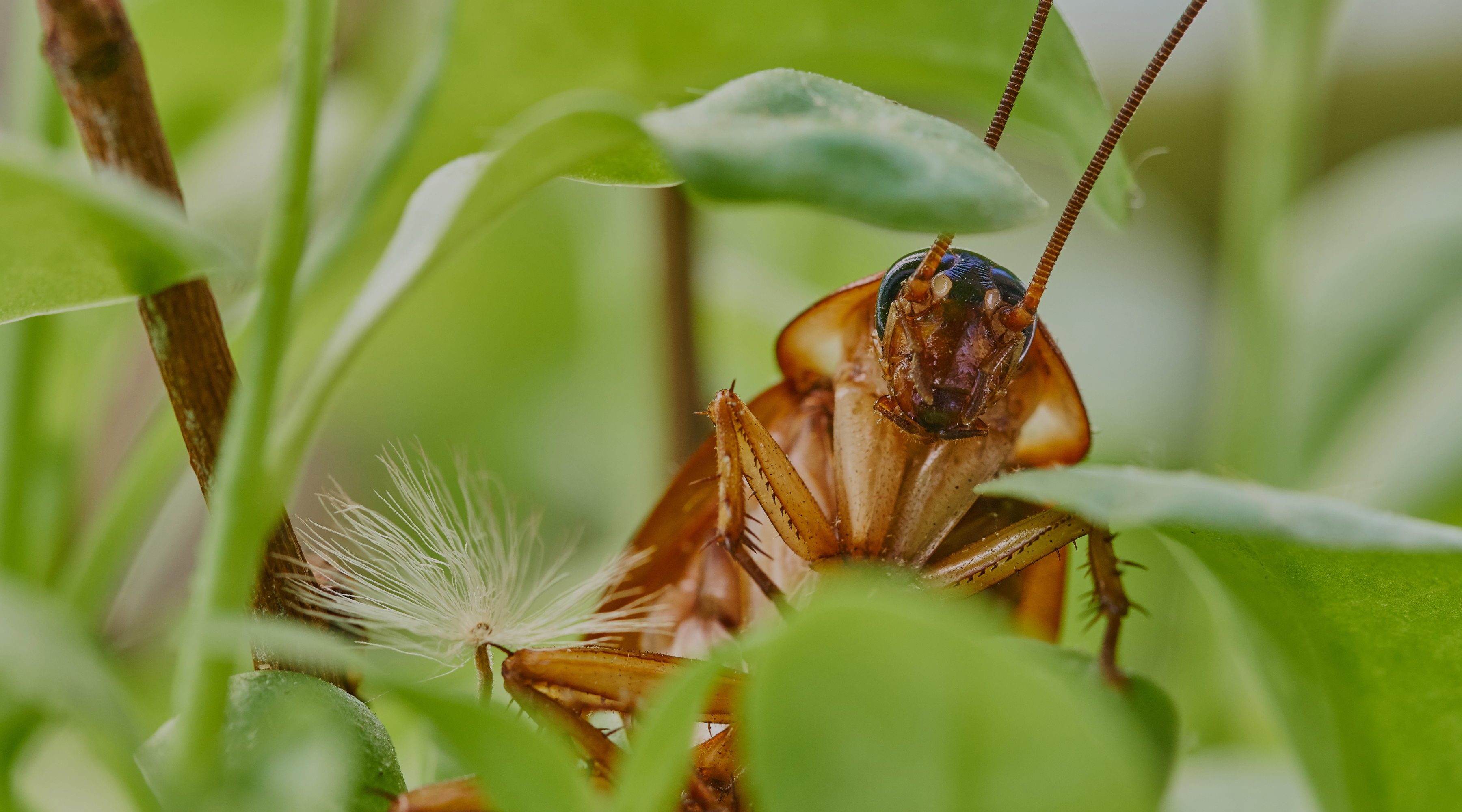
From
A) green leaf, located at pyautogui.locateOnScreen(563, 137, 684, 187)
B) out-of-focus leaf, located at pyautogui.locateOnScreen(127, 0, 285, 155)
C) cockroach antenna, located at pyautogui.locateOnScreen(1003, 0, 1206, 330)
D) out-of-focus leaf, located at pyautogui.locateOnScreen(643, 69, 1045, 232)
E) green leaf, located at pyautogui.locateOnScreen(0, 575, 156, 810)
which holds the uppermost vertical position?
out-of-focus leaf, located at pyautogui.locateOnScreen(127, 0, 285, 155)

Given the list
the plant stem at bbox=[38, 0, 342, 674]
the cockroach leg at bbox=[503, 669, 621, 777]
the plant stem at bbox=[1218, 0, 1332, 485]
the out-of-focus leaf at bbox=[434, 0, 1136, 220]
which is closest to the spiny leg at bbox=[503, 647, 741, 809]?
the cockroach leg at bbox=[503, 669, 621, 777]

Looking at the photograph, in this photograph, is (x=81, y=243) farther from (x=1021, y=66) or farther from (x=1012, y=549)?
(x=1012, y=549)

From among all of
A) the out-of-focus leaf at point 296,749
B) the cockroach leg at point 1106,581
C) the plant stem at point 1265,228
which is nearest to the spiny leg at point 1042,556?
the cockroach leg at point 1106,581

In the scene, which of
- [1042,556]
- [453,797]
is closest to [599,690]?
[453,797]

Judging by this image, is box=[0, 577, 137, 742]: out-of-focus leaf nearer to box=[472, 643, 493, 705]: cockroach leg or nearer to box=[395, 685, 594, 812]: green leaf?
box=[395, 685, 594, 812]: green leaf

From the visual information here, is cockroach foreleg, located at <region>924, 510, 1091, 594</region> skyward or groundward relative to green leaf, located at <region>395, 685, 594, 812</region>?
skyward

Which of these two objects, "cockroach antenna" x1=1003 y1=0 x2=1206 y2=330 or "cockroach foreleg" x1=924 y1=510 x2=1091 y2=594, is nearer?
→ "cockroach antenna" x1=1003 y1=0 x2=1206 y2=330

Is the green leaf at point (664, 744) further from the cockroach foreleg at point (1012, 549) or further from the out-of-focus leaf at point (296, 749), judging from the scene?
the cockroach foreleg at point (1012, 549)
